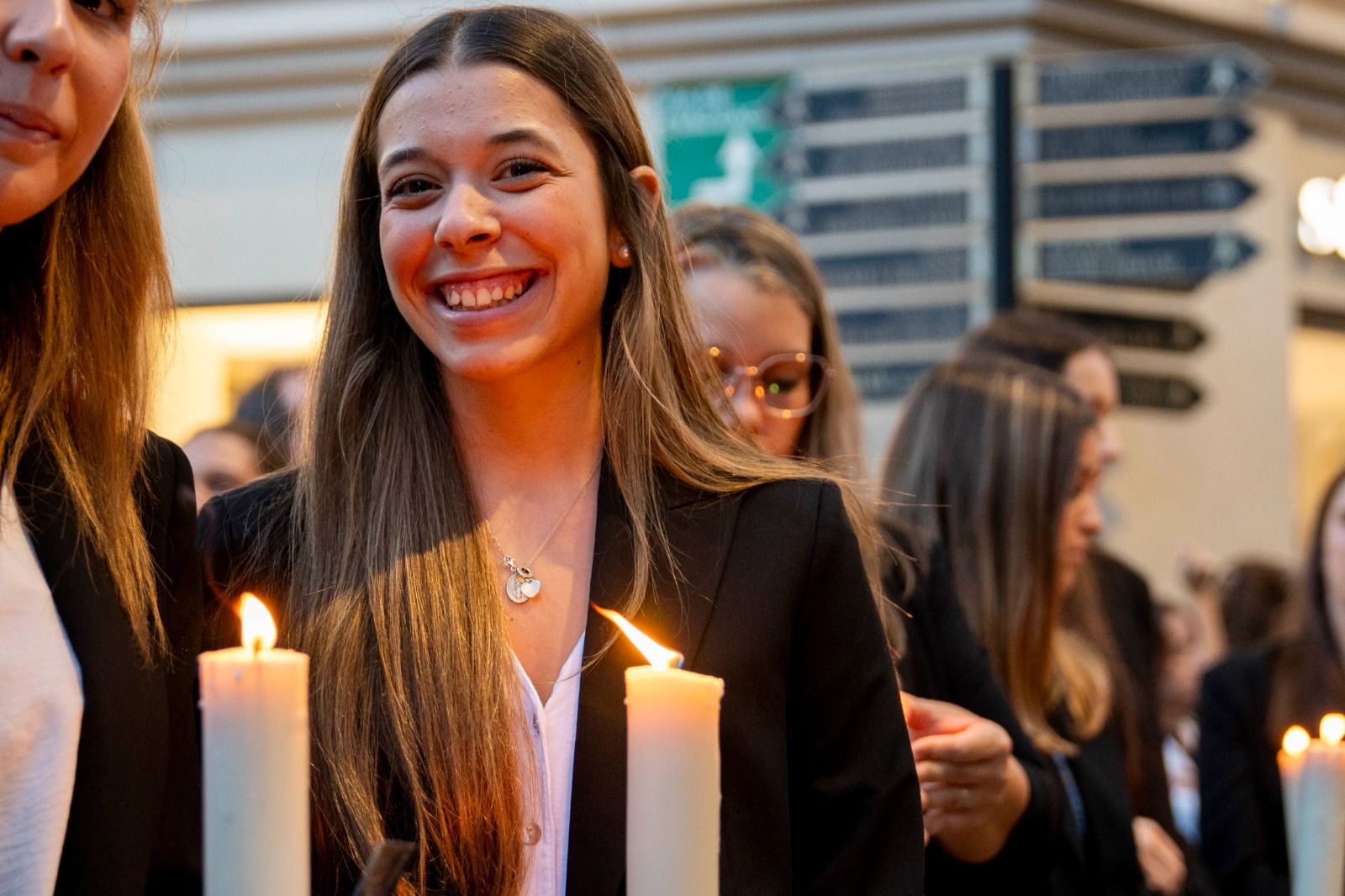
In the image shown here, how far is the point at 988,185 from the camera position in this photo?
599cm

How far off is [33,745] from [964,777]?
1232 millimetres

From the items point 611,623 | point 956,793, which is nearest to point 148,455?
point 611,623

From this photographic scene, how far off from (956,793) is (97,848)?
3.95 feet

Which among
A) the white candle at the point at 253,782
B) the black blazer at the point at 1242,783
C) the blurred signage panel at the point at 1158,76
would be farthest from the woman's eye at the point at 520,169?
the blurred signage panel at the point at 1158,76

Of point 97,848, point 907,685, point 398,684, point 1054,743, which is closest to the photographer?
point 97,848

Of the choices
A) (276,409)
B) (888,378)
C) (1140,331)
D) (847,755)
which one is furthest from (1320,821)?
(1140,331)

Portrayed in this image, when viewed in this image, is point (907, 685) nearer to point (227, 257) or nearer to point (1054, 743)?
point (1054, 743)

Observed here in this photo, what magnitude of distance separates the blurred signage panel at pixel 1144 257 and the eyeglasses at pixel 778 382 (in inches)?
130

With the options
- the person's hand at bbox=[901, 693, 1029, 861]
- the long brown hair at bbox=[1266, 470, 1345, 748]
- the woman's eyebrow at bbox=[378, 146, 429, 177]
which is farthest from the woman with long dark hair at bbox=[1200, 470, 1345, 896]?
the woman's eyebrow at bbox=[378, 146, 429, 177]

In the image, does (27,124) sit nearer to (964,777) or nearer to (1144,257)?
(964,777)

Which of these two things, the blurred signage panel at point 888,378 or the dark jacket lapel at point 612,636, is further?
the blurred signage panel at point 888,378

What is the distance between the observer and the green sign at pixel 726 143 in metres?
6.38

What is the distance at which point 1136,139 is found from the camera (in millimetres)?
5750

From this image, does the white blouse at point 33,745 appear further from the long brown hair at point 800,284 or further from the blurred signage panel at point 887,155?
the blurred signage panel at point 887,155
